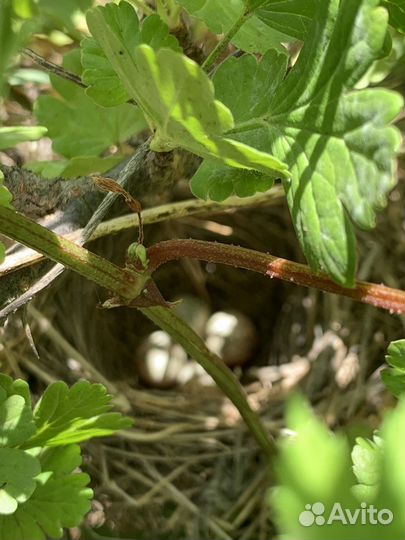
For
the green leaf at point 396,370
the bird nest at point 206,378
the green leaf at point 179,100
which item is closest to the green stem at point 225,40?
the green leaf at point 179,100

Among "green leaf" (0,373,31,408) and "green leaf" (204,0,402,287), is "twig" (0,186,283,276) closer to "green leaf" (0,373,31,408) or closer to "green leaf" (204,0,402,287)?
"green leaf" (0,373,31,408)

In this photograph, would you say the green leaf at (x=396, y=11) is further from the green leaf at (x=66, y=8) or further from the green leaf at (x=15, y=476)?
the green leaf at (x=15, y=476)

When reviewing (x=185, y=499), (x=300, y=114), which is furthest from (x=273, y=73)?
(x=185, y=499)

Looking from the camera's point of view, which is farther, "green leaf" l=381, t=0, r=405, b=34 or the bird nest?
the bird nest

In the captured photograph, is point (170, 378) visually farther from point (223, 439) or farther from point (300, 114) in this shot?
point (300, 114)

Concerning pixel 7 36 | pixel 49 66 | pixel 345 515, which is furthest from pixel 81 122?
pixel 345 515

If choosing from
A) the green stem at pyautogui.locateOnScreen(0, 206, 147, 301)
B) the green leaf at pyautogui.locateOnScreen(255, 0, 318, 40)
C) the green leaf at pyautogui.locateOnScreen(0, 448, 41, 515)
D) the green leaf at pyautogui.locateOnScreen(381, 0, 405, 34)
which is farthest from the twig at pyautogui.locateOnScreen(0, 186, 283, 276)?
the green leaf at pyautogui.locateOnScreen(381, 0, 405, 34)

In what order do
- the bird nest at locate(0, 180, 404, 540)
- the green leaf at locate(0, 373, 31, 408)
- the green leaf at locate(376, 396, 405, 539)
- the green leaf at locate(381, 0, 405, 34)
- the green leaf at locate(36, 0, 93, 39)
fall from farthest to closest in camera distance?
the bird nest at locate(0, 180, 404, 540) → the green leaf at locate(36, 0, 93, 39) → the green leaf at locate(0, 373, 31, 408) → the green leaf at locate(381, 0, 405, 34) → the green leaf at locate(376, 396, 405, 539)
